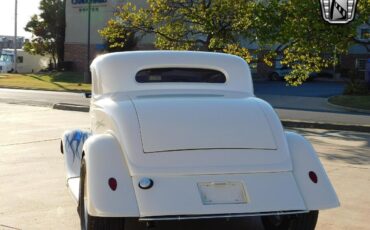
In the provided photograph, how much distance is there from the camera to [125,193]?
4277 mm

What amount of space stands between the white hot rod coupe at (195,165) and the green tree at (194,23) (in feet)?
48.5

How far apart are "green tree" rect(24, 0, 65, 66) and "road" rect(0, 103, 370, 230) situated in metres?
41.5

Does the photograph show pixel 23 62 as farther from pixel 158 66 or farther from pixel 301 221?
pixel 301 221

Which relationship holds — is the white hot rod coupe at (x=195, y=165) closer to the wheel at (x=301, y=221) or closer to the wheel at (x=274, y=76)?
the wheel at (x=301, y=221)

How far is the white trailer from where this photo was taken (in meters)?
57.4

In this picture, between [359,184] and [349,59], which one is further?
[349,59]

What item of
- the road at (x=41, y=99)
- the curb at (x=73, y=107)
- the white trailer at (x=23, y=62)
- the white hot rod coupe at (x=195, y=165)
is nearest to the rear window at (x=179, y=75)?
the white hot rod coupe at (x=195, y=165)

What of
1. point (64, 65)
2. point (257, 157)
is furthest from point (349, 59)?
point (257, 157)

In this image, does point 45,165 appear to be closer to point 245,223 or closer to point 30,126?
point 245,223

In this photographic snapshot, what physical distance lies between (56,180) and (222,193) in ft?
12.1

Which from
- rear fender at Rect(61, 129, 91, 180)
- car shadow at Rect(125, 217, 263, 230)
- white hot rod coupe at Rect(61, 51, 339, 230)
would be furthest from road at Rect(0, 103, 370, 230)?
white hot rod coupe at Rect(61, 51, 339, 230)

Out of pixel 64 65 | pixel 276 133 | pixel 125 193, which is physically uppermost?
pixel 276 133

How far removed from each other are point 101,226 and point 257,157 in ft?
4.45

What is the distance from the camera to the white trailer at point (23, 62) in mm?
57438
